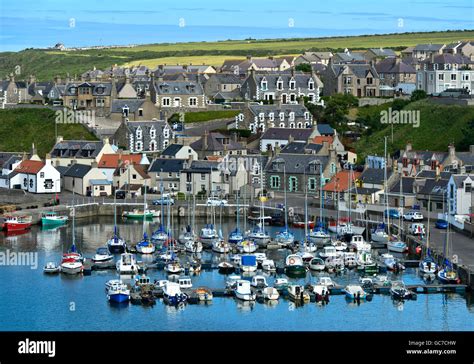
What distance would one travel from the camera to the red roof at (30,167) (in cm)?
6025

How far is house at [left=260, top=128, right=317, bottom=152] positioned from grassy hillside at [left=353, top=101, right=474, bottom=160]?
321 cm

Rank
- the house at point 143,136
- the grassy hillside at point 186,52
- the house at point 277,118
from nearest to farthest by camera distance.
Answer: the house at point 143,136 → the house at point 277,118 → the grassy hillside at point 186,52

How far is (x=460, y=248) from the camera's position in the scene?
41219mm

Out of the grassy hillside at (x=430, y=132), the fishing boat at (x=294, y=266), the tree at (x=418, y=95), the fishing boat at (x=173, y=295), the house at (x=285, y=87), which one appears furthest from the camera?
the house at (x=285, y=87)

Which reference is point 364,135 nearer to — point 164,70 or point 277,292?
point 164,70

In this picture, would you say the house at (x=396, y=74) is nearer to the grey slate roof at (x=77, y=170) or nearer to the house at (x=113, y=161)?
the house at (x=113, y=161)

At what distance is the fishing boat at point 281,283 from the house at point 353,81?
45329 mm

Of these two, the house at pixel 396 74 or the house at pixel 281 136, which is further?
the house at pixel 396 74

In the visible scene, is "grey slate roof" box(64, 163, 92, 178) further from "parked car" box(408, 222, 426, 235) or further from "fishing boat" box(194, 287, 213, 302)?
"fishing boat" box(194, 287, 213, 302)

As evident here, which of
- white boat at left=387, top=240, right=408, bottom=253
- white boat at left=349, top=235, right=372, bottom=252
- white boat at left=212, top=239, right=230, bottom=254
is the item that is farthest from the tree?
white boat at left=212, top=239, right=230, bottom=254

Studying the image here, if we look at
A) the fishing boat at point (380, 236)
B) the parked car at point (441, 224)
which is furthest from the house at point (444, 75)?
the fishing boat at point (380, 236)

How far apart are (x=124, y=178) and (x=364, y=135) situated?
1700 cm

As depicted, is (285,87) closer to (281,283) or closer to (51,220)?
(51,220)
